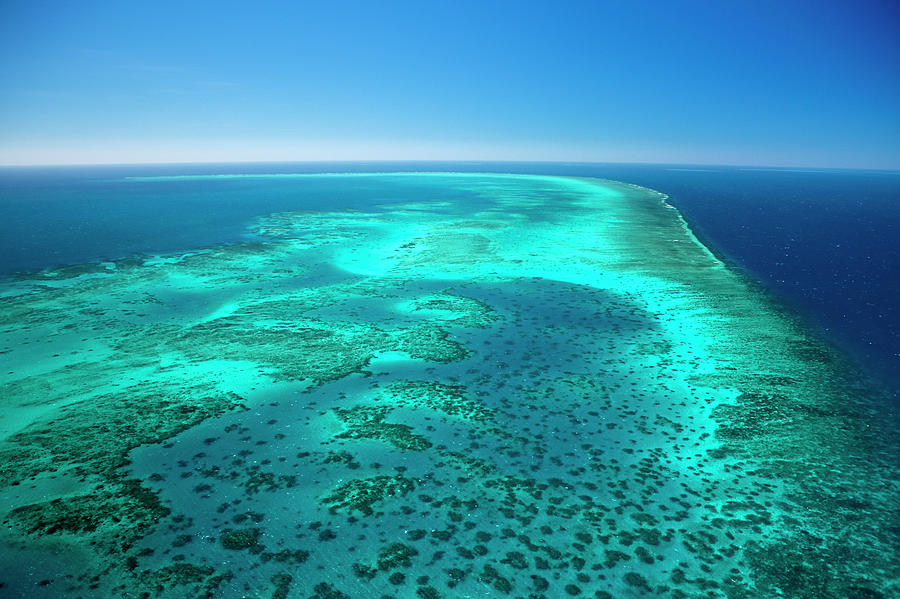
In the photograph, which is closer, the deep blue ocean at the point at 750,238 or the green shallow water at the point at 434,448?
the green shallow water at the point at 434,448

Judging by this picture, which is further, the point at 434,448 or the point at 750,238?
the point at 750,238

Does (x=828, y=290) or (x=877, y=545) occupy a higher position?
(x=828, y=290)

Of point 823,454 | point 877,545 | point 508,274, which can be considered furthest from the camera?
point 508,274

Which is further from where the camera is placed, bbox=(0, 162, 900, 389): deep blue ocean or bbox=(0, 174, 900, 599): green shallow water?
bbox=(0, 162, 900, 389): deep blue ocean

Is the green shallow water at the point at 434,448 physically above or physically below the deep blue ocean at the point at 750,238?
below

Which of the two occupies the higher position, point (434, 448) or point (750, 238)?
point (750, 238)

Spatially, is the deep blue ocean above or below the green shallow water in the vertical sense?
above

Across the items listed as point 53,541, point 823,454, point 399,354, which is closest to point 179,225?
point 399,354

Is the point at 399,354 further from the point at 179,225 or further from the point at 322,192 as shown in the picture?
the point at 322,192
